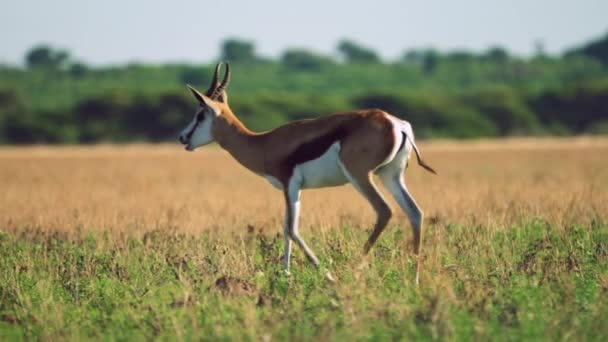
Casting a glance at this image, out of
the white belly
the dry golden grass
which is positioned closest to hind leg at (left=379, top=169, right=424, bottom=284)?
the white belly

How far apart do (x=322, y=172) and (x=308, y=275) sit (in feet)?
3.51

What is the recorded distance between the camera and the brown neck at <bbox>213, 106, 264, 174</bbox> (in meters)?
11.8

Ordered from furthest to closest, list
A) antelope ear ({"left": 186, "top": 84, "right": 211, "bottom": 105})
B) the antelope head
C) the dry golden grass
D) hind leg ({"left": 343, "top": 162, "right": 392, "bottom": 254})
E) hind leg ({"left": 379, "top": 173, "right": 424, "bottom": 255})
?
the dry golden grass
the antelope head
antelope ear ({"left": 186, "top": 84, "right": 211, "bottom": 105})
hind leg ({"left": 379, "top": 173, "right": 424, "bottom": 255})
hind leg ({"left": 343, "top": 162, "right": 392, "bottom": 254})

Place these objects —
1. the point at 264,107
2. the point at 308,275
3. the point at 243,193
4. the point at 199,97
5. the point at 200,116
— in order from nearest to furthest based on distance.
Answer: the point at 308,275, the point at 199,97, the point at 200,116, the point at 243,193, the point at 264,107

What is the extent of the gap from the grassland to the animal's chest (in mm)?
628

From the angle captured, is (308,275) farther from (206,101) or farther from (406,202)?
(206,101)

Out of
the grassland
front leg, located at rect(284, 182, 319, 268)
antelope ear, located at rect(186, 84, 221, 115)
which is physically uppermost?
antelope ear, located at rect(186, 84, 221, 115)

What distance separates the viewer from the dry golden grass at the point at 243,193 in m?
14.5

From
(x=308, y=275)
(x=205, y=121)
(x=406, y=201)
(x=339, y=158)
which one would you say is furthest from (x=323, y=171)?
(x=205, y=121)

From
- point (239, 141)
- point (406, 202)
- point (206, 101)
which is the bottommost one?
point (406, 202)

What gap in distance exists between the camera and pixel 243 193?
78.0 ft

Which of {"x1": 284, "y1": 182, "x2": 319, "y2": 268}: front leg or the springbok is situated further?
{"x1": 284, "y1": 182, "x2": 319, "y2": 268}: front leg

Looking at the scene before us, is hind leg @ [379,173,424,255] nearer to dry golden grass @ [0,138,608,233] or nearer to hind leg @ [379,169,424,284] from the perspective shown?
hind leg @ [379,169,424,284]

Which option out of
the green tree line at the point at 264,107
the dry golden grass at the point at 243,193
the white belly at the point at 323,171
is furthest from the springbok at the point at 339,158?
the green tree line at the point at 264,107
